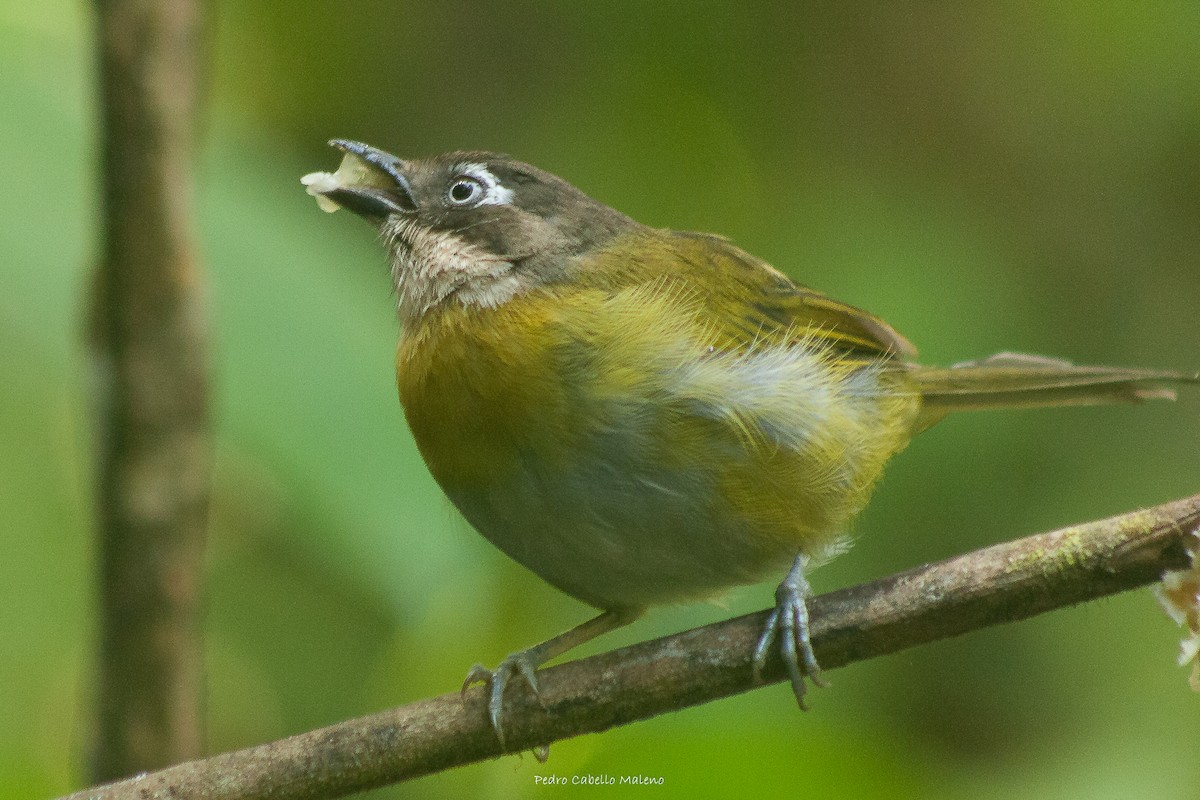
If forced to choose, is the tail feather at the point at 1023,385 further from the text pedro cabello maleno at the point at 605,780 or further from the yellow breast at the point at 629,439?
the text pedro cabello maleno at the point at 605,780

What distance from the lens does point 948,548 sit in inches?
Answer: 192

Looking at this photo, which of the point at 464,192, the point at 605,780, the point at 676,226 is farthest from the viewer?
the point at 676,226

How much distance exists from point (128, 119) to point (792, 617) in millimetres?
2207

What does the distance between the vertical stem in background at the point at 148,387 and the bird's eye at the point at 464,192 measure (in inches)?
30.2

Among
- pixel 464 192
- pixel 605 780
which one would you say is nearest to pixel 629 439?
pixel 605 780

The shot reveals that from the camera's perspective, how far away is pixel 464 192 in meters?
4.10

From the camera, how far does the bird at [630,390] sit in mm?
3463

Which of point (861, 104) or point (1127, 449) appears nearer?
point (1127, 449)

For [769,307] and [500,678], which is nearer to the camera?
[500,678]

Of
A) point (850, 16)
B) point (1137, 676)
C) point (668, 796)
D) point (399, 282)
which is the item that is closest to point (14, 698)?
point (399, 282)

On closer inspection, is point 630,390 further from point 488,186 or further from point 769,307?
point 488,186

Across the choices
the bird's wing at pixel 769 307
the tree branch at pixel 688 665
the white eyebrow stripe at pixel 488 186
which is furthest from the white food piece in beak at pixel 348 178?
the tree branch at pixel 688 665

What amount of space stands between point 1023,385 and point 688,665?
66.8 inches

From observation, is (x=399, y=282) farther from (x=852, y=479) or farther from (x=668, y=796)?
(x=668, y=796)
